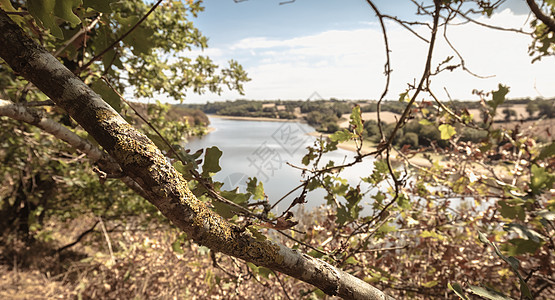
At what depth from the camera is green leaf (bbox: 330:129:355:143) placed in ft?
5.43

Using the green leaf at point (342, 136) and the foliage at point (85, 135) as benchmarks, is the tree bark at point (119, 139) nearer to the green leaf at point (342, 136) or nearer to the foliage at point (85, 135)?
the green leaf at point (342, 136)

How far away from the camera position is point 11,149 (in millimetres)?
3928

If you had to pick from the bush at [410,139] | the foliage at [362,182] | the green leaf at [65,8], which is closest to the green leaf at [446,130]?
the foliage at [362,182]

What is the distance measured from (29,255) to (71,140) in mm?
5980

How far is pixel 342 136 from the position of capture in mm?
1697

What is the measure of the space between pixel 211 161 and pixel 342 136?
920 mm

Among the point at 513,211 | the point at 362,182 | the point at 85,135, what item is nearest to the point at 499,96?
the point at 513,211

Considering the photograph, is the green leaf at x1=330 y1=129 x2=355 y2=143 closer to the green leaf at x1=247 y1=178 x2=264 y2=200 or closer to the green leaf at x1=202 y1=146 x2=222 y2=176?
the green leaf at x1=247 y1=178 x2=264 y2=200

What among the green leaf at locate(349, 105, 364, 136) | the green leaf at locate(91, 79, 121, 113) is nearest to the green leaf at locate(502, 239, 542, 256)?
the green leaf at locate(349, 105, 364, 136)

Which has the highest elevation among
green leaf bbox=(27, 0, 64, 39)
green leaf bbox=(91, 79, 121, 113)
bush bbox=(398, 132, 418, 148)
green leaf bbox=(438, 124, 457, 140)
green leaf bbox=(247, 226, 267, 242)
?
green leaf bbox=(27, 0, 64, 39)

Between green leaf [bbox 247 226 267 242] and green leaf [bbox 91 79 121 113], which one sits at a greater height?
green leaf [bbox 91 79 121 113]

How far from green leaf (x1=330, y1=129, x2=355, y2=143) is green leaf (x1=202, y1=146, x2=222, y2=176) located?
2.87ft

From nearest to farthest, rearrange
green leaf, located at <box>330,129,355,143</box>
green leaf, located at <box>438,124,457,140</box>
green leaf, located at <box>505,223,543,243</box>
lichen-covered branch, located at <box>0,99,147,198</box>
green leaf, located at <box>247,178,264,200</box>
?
lichen-covered branch, located at <box>0,99,147,198</box>
green leaf, located at <box>505,223,543,243</box>
green leaf, located at <box>247,178,264,200</box>
green leaf, located at <box>330,129,355,143</box>
green leaf, located at <box>438,124,457,140</box>

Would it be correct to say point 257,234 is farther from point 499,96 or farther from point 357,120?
point 499,96
